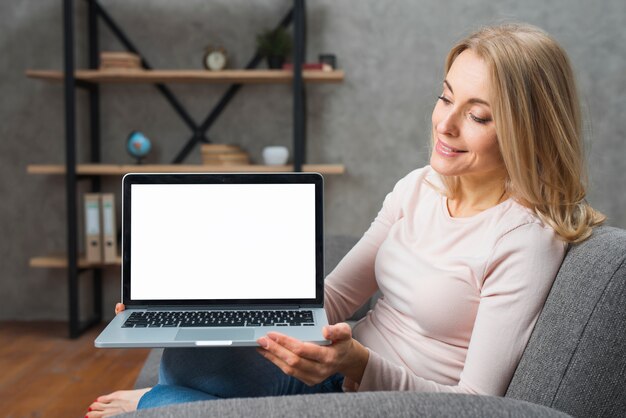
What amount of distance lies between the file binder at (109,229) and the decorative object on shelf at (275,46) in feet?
3.17

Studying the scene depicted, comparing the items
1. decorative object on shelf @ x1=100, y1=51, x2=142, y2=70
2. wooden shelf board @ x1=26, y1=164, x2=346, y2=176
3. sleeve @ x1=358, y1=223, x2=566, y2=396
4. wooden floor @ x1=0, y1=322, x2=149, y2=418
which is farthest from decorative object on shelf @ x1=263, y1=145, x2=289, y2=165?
sleeve @ x1=358, y1=223, x2=566, y2=396

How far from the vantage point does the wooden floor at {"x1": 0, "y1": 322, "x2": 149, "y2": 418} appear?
223cm

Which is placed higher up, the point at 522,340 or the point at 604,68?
the point at 604,68

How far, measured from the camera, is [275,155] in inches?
118

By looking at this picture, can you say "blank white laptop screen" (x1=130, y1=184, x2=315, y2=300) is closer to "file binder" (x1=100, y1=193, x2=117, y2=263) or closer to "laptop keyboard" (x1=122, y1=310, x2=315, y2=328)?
"laptop keyboard" (x1=122, y1=310, x2=315, y2=328)

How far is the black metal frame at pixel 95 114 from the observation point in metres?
2.87

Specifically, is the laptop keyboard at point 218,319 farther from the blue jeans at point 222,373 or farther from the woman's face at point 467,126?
the woman's face at point 467,126

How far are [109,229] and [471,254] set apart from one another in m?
2.32

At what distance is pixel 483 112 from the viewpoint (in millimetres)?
1055

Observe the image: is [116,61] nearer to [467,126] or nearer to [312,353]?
[467,126]

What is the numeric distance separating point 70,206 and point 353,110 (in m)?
1.40

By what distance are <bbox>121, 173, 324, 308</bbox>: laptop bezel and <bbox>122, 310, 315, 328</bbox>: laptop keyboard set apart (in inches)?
1.2

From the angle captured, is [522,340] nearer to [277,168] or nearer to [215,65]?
[277,168]

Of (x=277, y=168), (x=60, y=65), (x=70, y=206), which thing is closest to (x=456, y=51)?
(x=277, y=168)
